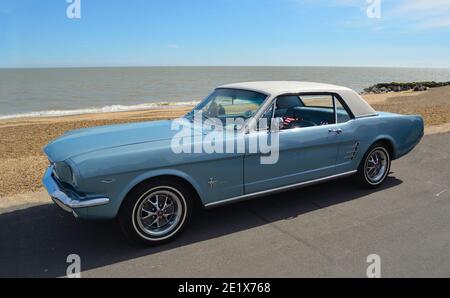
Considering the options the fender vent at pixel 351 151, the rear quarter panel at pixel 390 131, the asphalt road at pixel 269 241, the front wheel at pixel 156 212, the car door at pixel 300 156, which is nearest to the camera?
the asphalt road at pixel 269 241

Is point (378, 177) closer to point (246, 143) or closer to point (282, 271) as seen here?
point (246, 143)

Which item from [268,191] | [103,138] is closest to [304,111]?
[268,191]

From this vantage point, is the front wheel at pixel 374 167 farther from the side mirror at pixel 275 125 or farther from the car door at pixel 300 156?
the side mirror at pixel 275 125

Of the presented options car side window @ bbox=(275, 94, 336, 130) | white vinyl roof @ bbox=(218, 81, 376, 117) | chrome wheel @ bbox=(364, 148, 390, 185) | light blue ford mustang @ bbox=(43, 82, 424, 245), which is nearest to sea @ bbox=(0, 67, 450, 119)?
car side window @ bbox=(275, 94, 336, 130)

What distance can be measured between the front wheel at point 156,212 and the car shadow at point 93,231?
14cm

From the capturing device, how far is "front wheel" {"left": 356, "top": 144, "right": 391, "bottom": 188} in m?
5.11

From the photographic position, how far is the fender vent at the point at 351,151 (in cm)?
481

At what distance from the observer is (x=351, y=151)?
4.85 metres

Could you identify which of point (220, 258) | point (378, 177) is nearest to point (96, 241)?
point (220, 258)

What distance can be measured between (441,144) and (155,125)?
673 centimetres

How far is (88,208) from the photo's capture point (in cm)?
325

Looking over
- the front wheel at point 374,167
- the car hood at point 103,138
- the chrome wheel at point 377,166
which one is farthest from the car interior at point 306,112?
the car hood at point 103,138

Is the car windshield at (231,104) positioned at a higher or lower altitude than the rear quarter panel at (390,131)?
higher

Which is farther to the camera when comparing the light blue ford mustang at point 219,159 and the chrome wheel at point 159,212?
the chrome wheel at point 159,212
